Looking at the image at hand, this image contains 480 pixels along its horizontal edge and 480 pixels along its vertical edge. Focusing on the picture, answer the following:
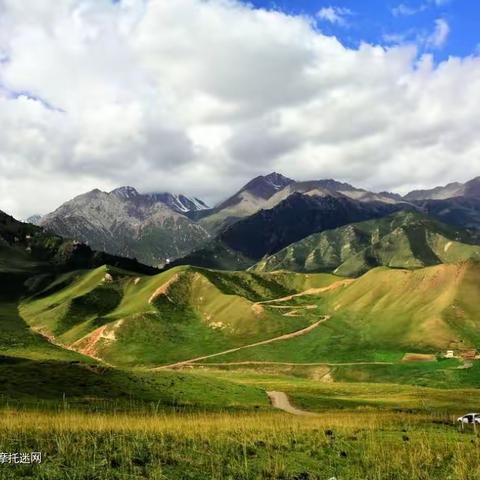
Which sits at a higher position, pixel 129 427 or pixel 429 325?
pixel 129 427

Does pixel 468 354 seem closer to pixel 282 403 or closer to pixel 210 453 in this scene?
pixel 282 403

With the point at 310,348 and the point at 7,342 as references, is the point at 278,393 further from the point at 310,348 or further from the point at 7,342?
the point at 7,342

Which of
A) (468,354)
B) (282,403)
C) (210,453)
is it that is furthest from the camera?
(468,354)

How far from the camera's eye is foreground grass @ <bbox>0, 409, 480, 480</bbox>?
19672mm

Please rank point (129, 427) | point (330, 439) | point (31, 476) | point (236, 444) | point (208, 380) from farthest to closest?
point (208, 380) < point (330, 439) < point (129, 427) < point (236, 444) < point (31, 476)

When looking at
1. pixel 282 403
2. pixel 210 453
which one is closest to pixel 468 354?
pixel 282 403

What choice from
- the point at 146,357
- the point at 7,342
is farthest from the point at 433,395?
the point at 7,342

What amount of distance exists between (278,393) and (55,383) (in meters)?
44.2

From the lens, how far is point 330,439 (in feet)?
110

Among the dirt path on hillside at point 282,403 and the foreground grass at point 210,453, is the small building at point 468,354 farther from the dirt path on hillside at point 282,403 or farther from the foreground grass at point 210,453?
the foreground grass at point 210,453

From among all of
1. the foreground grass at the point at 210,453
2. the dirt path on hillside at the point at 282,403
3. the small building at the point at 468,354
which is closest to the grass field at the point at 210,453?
the foreground grass at the point at 210,453

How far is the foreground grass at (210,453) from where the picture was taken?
19.7 metres

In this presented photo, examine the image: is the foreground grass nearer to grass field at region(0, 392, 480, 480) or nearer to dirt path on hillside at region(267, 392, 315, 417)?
grass field at region(0, 392, 480, 480)

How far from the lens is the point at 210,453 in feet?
79.3
